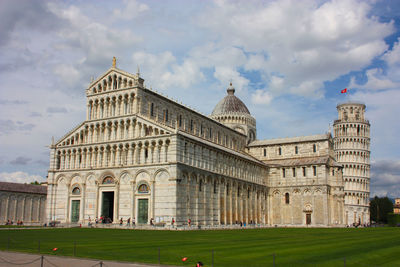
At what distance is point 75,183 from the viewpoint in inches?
2586

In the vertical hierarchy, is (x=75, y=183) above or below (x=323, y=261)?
above

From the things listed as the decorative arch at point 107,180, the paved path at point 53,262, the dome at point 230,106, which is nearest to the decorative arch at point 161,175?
the decorative arch at point 107,180

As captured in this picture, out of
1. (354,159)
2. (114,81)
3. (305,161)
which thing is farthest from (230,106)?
(354,159)

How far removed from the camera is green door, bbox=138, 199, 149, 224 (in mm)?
57438

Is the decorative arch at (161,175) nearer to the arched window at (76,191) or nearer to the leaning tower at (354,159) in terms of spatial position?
the arched window at (76,191)

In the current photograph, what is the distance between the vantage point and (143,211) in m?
57.7

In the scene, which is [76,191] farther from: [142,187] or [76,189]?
[142,187]

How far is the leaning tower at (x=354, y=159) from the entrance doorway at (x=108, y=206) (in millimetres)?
80866

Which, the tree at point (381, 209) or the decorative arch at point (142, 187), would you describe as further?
the tree at point (381, 209)

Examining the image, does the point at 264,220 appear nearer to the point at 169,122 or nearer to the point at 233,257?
the point at 169,122

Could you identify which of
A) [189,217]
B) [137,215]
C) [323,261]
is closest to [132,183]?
[137,215]

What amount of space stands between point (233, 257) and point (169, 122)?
161 ft

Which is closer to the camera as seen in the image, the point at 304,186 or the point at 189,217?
the point at 189,217

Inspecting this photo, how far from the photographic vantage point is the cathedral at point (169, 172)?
57344 mm
